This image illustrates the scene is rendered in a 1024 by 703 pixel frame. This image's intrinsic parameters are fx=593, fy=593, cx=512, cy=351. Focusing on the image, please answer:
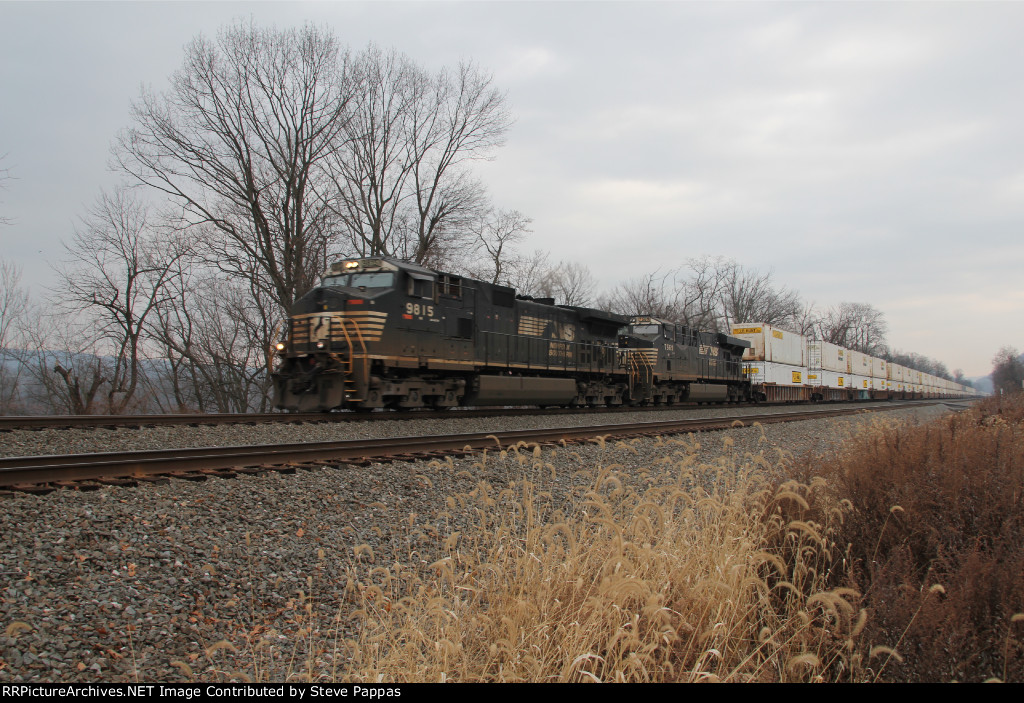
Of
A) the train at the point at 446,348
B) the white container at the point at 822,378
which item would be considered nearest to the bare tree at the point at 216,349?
the train at the point at 446,348

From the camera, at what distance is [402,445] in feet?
28.3

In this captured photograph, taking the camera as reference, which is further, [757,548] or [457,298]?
[457,298]

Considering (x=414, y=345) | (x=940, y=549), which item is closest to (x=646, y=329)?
(x=414, y=345)

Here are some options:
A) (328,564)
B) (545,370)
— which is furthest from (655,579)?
(545,370)

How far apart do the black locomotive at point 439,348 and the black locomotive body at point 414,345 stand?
0.02 meters

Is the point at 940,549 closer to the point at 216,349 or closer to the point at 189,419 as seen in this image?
the point at 189,419

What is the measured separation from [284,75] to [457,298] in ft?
55.9

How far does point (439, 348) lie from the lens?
14.1 meters

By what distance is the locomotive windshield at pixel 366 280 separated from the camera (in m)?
13.1

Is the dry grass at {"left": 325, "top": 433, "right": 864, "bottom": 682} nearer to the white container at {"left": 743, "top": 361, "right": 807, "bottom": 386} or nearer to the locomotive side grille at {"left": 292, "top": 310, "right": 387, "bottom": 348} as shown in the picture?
the locomotive side grille at {"left": 292, "top": 310, "right": 387, "bottom": 348}

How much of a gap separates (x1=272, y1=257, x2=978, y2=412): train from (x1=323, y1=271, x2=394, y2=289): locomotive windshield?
25 mm

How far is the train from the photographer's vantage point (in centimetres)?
1246

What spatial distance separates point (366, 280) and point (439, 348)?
2.30m

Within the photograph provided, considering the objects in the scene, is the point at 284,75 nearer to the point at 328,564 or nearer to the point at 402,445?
the point at 402,445
